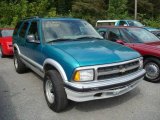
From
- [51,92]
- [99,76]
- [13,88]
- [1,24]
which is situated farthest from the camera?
[1,24]

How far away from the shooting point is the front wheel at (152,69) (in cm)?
620

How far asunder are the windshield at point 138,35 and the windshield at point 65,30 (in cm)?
182

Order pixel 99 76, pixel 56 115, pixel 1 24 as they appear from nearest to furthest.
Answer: pixel 99 76 → pixel 56 115 → pixel 1 24

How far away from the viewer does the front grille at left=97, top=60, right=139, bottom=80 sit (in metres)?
4.09

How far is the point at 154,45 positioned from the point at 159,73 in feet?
2.92

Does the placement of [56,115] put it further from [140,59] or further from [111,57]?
[140,59]


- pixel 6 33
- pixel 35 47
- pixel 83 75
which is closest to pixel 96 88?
pixel 83 75

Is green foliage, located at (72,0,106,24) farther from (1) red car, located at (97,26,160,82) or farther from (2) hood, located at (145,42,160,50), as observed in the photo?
(2) hood, located at (145,42,160,50)

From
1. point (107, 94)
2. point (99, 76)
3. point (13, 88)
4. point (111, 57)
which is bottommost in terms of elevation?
point (13, 88)

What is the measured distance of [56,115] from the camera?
174 inches

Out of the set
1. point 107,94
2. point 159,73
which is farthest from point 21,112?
point 159,73

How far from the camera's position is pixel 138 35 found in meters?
7.31

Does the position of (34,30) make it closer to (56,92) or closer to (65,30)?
(65,30)

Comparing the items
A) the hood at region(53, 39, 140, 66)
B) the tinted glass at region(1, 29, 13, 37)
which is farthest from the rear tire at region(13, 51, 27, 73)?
the tinted glass at region(1, 29, 13, 37)
